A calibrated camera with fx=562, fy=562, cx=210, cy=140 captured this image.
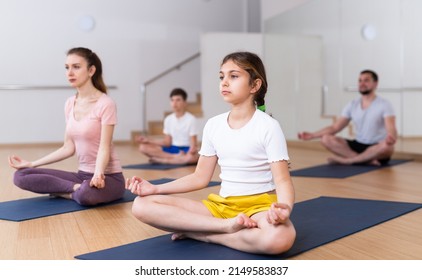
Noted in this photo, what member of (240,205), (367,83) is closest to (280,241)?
(240,205)

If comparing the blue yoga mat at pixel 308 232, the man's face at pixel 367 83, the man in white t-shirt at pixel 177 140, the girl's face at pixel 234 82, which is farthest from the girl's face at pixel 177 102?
the girl's face at pixel 234 82

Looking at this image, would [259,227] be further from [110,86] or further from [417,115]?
[110,86]

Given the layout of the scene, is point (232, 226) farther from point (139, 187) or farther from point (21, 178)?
point (21, 178)

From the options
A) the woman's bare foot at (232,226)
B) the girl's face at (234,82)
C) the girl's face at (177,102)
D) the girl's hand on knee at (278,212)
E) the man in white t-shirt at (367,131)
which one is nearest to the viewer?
the girl's hand on knee at (278,212)

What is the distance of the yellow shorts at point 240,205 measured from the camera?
2.02 m

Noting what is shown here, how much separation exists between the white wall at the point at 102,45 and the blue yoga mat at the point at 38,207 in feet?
16.3

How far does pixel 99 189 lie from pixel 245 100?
126cm

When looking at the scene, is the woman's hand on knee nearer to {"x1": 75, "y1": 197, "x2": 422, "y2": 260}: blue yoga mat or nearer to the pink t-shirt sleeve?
{"x1": 75, "y1": 197, "x2": 422, "y2": 260}: blue yoga mat

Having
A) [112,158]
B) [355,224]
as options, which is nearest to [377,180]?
[355,224]

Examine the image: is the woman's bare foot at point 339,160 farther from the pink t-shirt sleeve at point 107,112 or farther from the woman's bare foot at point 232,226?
the woman's bare foot at point 232,226

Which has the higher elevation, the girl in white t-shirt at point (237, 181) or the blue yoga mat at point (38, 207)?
the girl in white t-shirt at point (237, 181)

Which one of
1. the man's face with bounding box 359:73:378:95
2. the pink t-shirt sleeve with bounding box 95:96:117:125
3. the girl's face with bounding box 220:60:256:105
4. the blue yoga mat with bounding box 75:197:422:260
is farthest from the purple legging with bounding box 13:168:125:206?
the man's face with bounding box 359:73:378:95

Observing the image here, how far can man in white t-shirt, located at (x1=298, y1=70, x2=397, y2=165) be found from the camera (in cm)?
489

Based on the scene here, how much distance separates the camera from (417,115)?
216 inches
